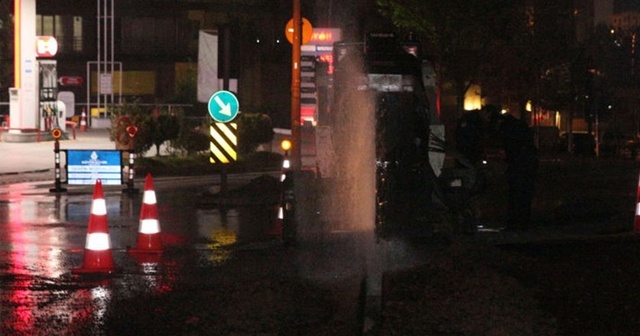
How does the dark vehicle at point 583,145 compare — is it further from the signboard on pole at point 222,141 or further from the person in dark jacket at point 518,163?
the person in dark jacket at point 518,163

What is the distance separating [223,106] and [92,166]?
10.8 ft

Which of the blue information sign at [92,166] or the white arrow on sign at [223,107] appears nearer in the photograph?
the white arrow on sign at [223,107]

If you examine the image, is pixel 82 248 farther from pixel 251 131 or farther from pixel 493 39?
pixel 493 39

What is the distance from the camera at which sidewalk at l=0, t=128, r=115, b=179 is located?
97.3 ft

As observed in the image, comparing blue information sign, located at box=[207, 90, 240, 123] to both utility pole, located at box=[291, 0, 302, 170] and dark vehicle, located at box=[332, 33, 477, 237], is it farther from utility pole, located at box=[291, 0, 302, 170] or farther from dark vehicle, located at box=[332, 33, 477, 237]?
dark vehicle, located at box=[332, 33, 477, 237]

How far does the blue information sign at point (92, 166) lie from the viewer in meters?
21.8

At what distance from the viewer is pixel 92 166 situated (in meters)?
21.9

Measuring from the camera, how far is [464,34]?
1383 inches

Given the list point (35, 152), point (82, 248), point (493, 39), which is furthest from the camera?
point (493, 39)

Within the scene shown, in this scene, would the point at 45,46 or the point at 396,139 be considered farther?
the point at 45,46

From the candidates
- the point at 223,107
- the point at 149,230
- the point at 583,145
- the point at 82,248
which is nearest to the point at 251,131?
the point at 223,107

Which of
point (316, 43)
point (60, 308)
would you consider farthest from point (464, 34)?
point (60, 308)

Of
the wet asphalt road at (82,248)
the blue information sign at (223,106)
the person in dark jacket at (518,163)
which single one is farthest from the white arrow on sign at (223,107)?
the person in dark jacket at (518,163)

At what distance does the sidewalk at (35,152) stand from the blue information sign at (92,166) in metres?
5.61
